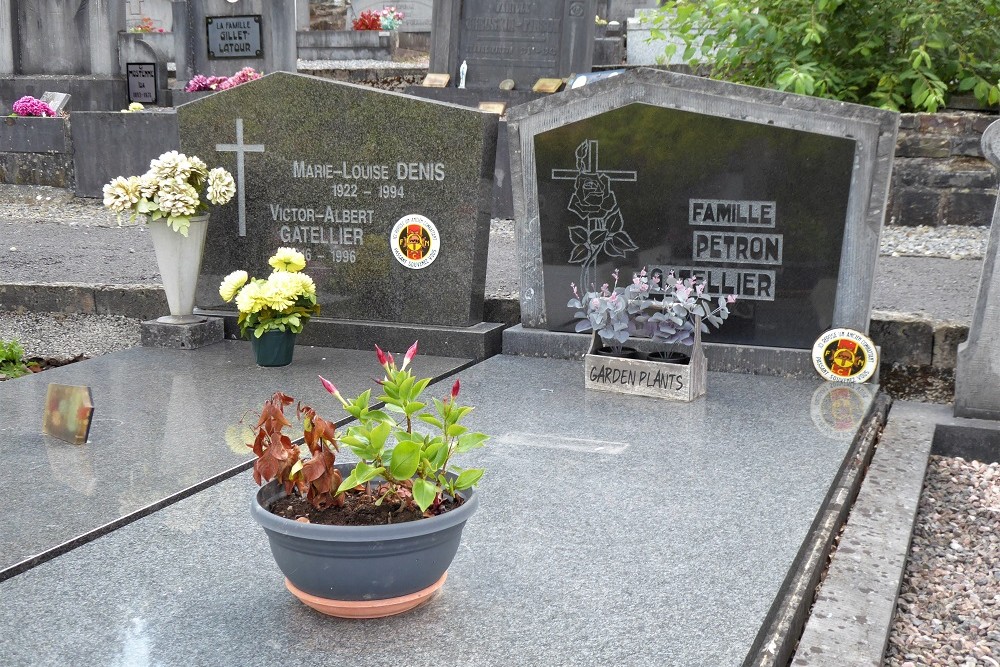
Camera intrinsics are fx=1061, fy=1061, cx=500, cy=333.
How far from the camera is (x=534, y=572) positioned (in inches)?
94.2

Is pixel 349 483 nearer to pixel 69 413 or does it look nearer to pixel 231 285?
pixel 69 413

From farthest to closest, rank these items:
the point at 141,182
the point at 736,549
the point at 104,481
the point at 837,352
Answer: the point at 141,182 < the point at 837,352 < the point at 104,481 < the point at 736,549

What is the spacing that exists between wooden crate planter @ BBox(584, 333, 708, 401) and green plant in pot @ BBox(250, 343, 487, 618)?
1.95 metres

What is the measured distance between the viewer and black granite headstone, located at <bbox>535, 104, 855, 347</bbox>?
4227 millimetres

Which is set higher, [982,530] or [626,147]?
[626,147]

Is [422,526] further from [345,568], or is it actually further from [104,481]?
[104,481]

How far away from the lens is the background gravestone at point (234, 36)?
11.1 meters

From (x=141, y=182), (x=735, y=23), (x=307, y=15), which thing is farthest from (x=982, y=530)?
(x=307, y=15)

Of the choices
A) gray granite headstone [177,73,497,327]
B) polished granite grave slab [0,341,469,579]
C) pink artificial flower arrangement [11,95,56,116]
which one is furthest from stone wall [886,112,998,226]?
pink artificial flower arrangement [11,95,56,116]

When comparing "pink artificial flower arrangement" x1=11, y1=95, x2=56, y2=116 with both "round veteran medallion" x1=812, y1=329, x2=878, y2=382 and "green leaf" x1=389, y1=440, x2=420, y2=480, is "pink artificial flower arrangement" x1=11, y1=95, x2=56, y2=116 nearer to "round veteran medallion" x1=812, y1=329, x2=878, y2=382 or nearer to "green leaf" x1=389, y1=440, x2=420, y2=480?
"round veteran medallion" x1=812, y1=329, x2=878, y2=382

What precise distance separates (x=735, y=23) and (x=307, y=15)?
41.1ft

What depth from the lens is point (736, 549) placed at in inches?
100

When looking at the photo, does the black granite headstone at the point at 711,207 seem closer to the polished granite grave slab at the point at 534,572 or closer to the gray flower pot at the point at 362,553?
the polished granite grave slab at the point at 534,572

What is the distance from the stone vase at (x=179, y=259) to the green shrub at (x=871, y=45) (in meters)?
3.85
